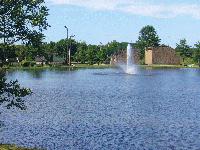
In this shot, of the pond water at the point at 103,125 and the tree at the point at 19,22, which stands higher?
the tree at the point at 19,22

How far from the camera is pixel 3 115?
44688mm

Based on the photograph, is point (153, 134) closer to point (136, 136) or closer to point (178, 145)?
point (136, 136)

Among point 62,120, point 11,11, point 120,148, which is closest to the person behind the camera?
point 11,11

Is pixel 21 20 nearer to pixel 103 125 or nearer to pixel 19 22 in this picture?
pixel 19 22

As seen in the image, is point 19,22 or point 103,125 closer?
point 19,22

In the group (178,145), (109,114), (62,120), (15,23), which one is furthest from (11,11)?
(109,114)

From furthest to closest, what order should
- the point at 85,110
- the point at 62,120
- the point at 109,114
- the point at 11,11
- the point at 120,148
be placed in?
the point at 85,110, the point at 109,114, the point at 62,120, the point at 120,148, the point at 11,11

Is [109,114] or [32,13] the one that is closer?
[32,13]

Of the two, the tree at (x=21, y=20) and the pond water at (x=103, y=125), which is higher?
the tree at (x=21, y=20)

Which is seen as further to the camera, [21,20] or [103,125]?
[103,125]

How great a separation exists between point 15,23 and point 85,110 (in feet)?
94.9

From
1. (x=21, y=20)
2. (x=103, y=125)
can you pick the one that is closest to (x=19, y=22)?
(x=21, y=20)

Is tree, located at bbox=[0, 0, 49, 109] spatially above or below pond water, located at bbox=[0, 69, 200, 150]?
above

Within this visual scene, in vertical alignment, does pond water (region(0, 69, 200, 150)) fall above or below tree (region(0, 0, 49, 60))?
below
